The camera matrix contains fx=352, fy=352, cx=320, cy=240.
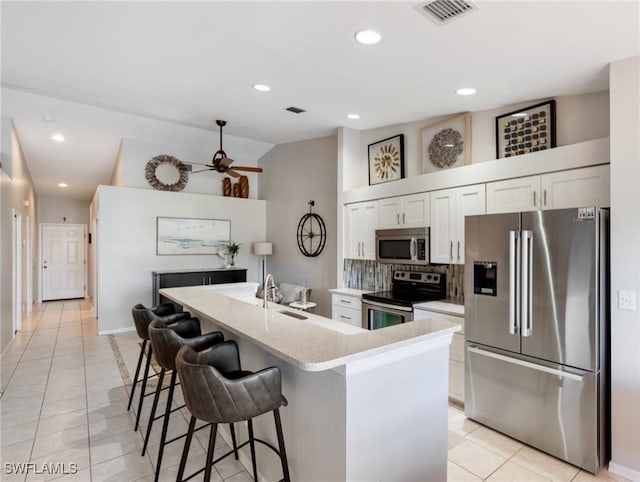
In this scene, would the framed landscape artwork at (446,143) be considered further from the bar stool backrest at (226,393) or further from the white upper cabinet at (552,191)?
the bar stool backrest at (226,393)

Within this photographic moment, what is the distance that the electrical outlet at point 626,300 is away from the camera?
7.46ft

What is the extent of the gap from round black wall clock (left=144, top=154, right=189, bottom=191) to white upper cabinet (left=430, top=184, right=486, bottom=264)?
481cm

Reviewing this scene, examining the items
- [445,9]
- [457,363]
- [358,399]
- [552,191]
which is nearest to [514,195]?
[552,191]

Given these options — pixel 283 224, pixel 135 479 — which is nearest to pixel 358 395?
pixel 135 479

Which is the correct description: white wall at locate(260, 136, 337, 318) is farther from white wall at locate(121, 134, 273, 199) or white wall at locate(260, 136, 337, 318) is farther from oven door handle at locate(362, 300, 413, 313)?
oven door handle at locate(362, 300, 413, 313)

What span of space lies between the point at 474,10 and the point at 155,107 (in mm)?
3738

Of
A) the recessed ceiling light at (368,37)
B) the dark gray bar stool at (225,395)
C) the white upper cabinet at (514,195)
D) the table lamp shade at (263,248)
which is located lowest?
the dark gray bar stool at (225,395)

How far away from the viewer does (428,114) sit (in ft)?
13.2

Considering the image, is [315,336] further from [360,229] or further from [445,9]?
[360,229]

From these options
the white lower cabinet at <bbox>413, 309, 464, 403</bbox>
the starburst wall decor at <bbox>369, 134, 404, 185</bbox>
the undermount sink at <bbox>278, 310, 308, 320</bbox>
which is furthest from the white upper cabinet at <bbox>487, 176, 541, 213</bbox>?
the undermount sink at <bbox>278, 310, 308, 320</bbox>

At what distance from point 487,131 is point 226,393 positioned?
11.6 feet

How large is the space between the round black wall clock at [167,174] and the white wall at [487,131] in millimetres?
3395

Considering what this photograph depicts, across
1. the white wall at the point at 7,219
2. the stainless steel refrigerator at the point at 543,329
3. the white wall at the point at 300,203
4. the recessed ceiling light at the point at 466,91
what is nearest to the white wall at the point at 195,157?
the white wall at the point at 300,203

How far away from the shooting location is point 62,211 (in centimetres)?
1016
